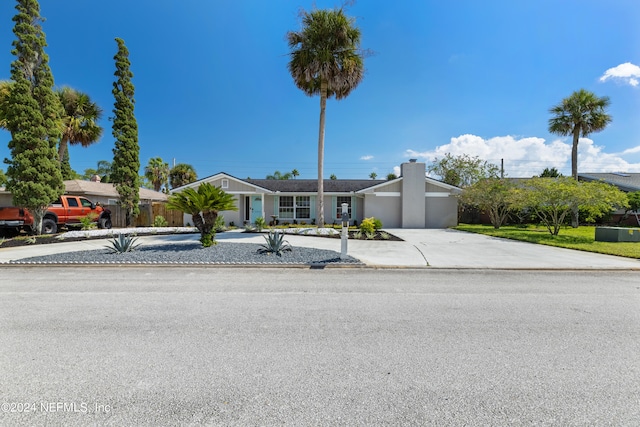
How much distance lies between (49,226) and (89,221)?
1.61m

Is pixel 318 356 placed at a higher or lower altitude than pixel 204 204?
lower

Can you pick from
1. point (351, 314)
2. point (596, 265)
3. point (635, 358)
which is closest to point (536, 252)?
point (596, 265)

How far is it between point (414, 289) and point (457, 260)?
3.80 meters

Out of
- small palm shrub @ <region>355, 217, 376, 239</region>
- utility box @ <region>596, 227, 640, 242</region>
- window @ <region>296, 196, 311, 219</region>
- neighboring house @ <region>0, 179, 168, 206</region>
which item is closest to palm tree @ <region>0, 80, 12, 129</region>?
neighboring house @ <region>0, 179, 168, 206</region>

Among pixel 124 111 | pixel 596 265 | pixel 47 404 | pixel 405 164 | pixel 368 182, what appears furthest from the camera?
pixel 368 182

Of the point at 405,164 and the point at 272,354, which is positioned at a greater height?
the point at 405,164

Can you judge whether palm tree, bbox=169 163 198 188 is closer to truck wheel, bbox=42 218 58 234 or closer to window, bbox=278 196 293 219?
window, bbox=278 196 293 219

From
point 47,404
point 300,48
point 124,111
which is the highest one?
point 300,48

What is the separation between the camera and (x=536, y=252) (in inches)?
415

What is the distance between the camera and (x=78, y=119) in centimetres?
2019

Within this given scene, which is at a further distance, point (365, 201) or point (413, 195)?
point (365, 201)

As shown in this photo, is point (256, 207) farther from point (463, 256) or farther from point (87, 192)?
point (463, 256)

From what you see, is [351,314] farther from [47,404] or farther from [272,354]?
[47,404]

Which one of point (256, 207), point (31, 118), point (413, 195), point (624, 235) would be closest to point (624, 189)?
point (624, 235)
